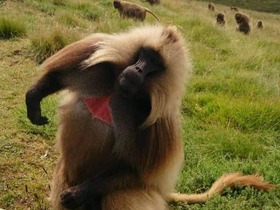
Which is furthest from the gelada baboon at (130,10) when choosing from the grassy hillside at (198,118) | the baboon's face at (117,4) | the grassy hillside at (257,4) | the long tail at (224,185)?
the grassy hillside at (257,4)

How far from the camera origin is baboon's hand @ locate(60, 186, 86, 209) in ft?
9.55

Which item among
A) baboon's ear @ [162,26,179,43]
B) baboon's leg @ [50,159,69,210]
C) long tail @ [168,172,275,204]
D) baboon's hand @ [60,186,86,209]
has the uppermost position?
baboon's ear @ [162,26,179,43]

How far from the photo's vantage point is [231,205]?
3.72 meters

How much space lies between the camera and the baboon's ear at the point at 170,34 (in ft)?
8.82

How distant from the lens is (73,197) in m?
2.91

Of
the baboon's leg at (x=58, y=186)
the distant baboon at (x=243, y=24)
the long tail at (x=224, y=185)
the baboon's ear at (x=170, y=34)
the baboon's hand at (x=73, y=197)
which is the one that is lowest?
the distant baboon at (x=243, y=24)

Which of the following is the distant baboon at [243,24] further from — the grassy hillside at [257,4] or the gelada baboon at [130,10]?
the grassy hillside at [257,4]

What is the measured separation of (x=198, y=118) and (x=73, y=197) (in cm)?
257

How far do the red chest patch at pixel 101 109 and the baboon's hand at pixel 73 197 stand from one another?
1.43 feet

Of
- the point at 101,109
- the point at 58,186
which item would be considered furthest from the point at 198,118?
the point at 101,109

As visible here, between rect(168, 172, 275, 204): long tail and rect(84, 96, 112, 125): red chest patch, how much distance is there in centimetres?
113

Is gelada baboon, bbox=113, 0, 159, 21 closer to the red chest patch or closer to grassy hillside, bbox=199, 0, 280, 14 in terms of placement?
the red chest patch

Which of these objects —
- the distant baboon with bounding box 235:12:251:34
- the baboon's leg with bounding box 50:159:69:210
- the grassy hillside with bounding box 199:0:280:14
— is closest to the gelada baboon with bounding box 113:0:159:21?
the distant baboon with bounding box 235:12:251:34

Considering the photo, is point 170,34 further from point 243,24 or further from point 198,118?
point 243,24
